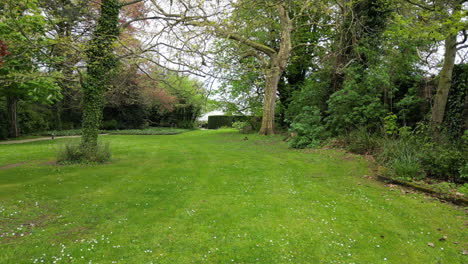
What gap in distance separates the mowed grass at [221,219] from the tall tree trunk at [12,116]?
14.0 meters

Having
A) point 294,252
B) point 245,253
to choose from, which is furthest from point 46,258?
point 294,252

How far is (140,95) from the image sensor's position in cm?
2784

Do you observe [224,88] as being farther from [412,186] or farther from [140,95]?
[412,186]

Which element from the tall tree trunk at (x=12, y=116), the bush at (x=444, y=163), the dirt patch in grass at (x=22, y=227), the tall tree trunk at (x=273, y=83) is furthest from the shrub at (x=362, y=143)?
the tall tree trunk at (x=12, y=116)

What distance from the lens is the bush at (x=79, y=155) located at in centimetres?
988

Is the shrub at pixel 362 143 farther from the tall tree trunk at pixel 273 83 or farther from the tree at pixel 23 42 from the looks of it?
the tree at pixel 23 42

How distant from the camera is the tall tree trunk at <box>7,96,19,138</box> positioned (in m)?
18.8

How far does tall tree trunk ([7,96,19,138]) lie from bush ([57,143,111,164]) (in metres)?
12.9

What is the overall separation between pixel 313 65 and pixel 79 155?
1789 cm

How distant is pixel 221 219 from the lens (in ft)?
16.0

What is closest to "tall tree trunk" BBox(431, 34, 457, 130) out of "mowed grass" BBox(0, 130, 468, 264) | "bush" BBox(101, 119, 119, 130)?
"mowed grass" BBox(0, 130, 468, 264)

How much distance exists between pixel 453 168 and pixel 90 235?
27.8 ft

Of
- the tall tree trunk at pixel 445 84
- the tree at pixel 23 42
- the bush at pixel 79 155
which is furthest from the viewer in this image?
the bush at pixel 79 155

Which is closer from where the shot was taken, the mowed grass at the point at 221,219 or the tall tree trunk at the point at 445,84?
the mowed grass at the point at 221,219
